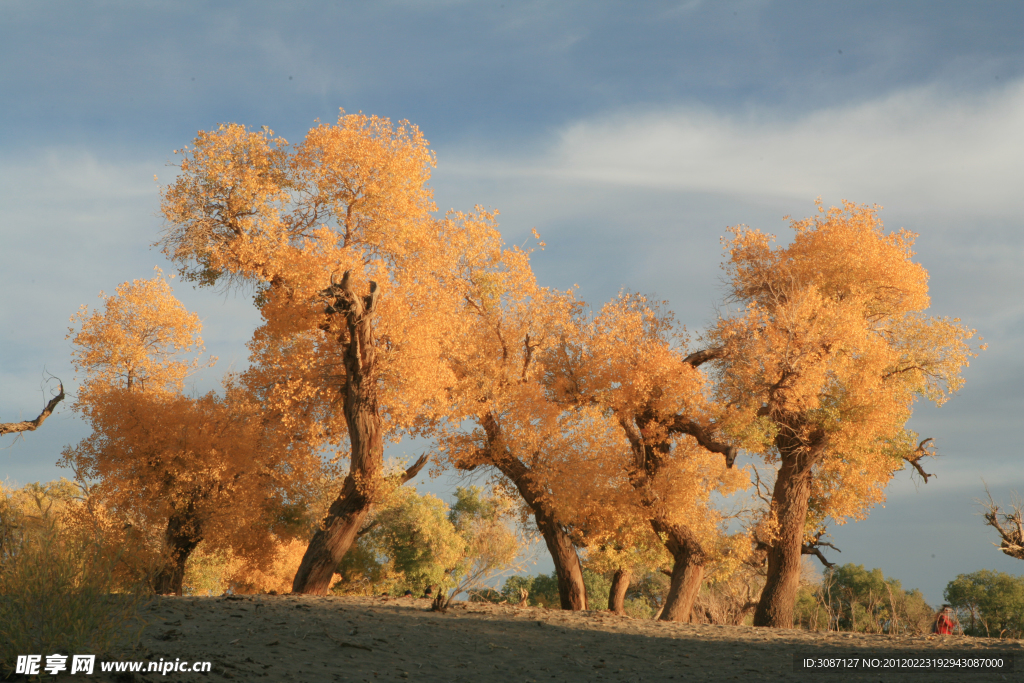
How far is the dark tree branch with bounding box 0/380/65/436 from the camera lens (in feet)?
64.6

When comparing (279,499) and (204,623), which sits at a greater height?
(279,499)

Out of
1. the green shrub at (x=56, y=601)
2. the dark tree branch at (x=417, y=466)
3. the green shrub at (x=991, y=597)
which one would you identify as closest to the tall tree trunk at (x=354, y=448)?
the dark tree branch at (x=417, y=466)

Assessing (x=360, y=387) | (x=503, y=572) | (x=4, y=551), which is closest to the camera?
(x=4, y=551)

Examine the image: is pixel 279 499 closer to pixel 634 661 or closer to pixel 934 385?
pixel 634 661

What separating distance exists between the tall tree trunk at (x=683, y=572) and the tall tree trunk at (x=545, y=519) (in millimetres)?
2679

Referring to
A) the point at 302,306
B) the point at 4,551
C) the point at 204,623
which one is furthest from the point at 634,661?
the point at 302,306

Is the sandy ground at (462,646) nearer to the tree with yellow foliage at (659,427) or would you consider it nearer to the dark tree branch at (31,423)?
the tree with yellow foliage at (659,427)

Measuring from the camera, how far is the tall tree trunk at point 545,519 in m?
19.1

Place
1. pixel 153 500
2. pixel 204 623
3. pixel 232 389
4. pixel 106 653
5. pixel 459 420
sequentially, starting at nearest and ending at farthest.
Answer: pixel 106 653 → pixel 204 623 → pixel 459 420 → pixel 153 500 → pixel 232 389

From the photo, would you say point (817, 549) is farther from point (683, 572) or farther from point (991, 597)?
point (991, 597)

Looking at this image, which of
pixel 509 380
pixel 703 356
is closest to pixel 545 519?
pixel 509 380

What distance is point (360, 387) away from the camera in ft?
53.3

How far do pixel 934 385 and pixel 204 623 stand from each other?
20.7m

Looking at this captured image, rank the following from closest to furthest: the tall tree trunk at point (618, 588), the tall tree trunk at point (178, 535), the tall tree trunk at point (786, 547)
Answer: the tall tree trunk at point (786, 547)
the tall tree trunk at point (178, 535)
the tall tree trunk at point (618, 588)
